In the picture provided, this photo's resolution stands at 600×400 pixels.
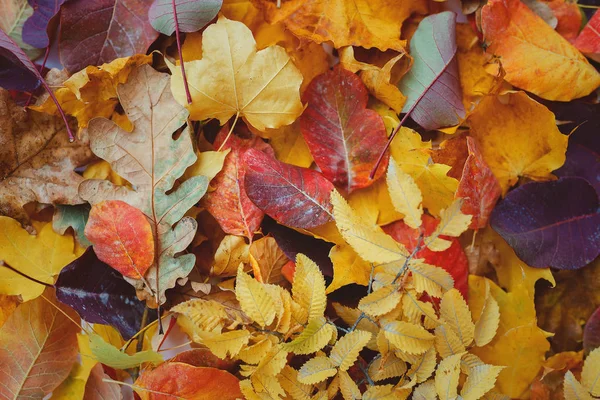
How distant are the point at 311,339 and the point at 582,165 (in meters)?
0.40

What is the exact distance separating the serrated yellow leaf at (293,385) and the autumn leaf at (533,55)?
16.5 inches

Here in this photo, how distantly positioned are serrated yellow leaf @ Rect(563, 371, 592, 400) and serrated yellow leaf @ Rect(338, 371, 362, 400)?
0.23m

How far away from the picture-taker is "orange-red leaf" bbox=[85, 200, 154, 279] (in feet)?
2.00

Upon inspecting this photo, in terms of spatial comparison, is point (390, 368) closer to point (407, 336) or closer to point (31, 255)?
point (407, 336)

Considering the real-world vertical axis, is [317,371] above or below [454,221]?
below

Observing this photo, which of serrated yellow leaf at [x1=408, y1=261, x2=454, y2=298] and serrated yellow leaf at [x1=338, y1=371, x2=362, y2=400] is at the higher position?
serrated yellow leaf at [x1=408, y1=261, x2=454, y2=298]

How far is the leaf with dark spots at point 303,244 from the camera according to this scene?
63 centimetres

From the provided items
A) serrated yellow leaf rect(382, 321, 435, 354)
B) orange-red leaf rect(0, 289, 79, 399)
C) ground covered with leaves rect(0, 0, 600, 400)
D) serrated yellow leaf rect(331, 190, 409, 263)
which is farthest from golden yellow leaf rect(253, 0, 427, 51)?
orange-red leaf rect(0, 289, 79, 399)

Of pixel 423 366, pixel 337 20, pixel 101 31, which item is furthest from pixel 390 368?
pixel 101 31

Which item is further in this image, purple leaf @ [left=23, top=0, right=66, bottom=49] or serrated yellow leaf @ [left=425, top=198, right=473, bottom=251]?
purple leaf @ [left=23, top=0, right=66, bottom=49]

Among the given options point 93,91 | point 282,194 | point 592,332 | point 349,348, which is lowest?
point 592,332

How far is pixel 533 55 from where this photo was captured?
65 centimetres

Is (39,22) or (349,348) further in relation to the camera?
(39,22)

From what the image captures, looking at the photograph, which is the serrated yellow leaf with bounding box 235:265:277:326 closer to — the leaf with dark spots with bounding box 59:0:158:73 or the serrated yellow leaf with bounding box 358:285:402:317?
the serrated yellow leaf with bounding box 358:285:402:317
